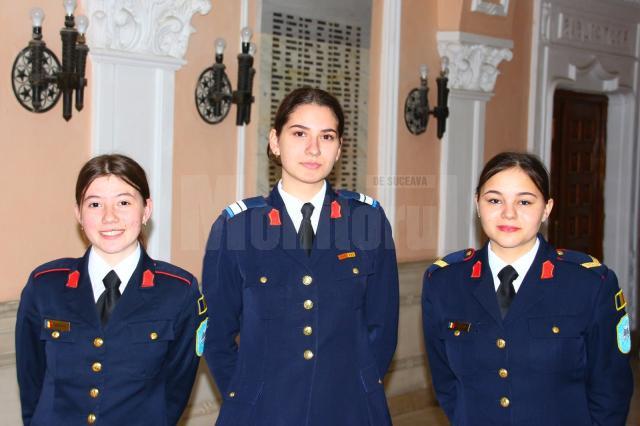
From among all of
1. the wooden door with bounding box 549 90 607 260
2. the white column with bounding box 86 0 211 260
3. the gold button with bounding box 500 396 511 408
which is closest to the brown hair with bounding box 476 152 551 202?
the gold button with bounding box 500 396 511 408

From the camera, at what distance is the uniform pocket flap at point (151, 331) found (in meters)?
2.27

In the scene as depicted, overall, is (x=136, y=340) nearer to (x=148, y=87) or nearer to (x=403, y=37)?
(x=148, y=87)

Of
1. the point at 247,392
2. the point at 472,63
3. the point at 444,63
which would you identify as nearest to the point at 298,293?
the point at 247,392

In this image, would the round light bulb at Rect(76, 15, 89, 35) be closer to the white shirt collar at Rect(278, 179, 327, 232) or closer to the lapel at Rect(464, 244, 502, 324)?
→ the white shirt collar at Rect(278, 179, 327, 232)

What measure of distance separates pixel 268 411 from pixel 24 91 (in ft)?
6.17

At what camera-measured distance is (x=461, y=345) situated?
8.02 ft

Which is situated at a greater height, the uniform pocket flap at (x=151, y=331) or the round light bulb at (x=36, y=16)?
the round light bulb at (x=36, y=16)

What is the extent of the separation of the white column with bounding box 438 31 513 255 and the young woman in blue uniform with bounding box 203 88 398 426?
356 cm

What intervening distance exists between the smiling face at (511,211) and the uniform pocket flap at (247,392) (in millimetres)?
714

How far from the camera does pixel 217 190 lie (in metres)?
4.59

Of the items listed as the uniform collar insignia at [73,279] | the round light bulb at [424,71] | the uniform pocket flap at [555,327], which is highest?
the round light bulb at [424,71]

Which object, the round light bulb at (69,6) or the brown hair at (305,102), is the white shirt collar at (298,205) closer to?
the brown hair at (305,102)

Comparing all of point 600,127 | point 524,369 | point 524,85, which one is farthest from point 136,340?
point 600,127

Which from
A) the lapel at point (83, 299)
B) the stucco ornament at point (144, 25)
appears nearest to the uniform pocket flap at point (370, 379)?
the lapel at point (83, 299)
